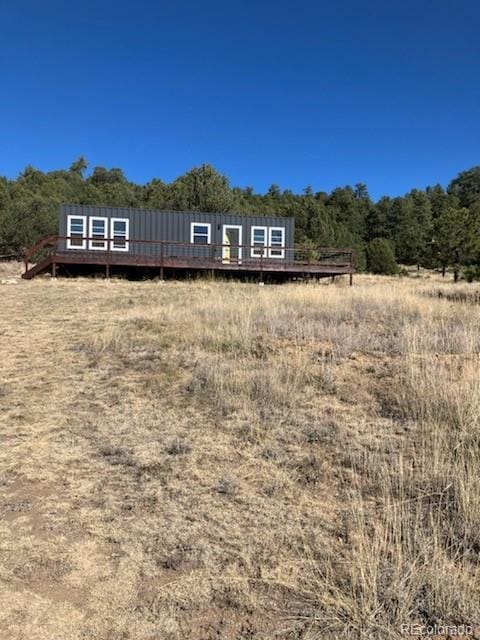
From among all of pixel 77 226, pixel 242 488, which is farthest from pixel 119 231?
pixel 242 488

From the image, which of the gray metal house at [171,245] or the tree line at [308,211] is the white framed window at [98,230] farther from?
the tree line at [308,211]

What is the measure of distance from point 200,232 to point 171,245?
1.55m

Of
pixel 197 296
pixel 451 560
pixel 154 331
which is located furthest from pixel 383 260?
pixel 451 560

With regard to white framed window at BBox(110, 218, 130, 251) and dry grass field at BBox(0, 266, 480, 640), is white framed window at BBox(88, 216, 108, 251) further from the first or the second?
dry grass field at BBox(0, 266, 480, 640)

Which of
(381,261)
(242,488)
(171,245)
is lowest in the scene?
(242,488)

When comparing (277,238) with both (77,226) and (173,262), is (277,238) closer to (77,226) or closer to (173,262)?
(173,262)

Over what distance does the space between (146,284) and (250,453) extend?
14.3 metres

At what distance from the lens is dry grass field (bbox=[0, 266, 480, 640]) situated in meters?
2.39

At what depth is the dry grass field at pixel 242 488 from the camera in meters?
2.39

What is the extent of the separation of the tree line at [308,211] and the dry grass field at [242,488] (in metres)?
11.2

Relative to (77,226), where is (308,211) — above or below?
above

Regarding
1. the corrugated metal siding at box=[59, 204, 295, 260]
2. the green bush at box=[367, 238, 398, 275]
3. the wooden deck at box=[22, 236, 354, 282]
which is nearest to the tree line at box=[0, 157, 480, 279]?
the green bush at box=[367, 238, 398, 275]

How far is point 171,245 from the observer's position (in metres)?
22.9

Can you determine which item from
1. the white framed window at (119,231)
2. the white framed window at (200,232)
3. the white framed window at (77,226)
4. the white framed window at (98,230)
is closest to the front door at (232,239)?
the white framed window at (200,232)
